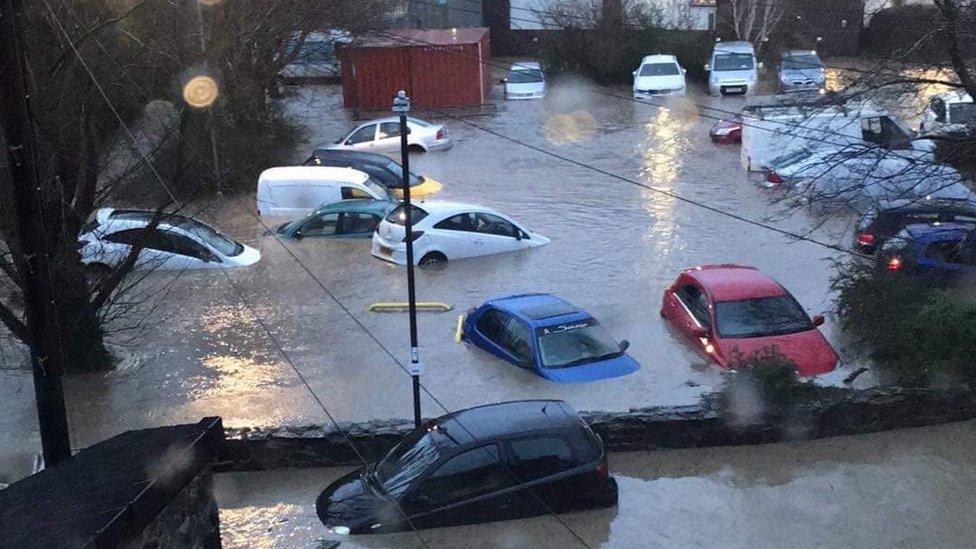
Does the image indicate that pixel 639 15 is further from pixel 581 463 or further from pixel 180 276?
pixel 581 463

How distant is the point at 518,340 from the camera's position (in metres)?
13.6

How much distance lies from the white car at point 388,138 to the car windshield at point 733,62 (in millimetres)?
12712

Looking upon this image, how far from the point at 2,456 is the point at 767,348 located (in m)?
9.02

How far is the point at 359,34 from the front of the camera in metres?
35.3

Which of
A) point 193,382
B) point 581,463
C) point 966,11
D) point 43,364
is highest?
point 966,11

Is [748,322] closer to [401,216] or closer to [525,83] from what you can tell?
[401,216]

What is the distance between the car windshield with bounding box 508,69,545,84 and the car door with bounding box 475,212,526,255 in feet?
62.0

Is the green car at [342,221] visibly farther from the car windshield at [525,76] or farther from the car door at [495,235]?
the car windshield at [525,76]

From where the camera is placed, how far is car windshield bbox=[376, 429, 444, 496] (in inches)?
338

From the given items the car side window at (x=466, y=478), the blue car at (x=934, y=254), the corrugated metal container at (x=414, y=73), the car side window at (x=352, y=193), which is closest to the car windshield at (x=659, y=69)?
the corrugated metal container at (x=414, y=73)

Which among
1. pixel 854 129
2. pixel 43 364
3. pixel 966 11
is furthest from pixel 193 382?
pixel 854 129

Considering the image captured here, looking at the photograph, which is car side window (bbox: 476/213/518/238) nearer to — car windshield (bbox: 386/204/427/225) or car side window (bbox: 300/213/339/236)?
car windshield (bbox: 386/204/427/225)

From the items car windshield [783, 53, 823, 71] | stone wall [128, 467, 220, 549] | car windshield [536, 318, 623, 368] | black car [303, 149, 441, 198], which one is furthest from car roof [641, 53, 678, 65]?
stone wall [128, 467, 220, 549]

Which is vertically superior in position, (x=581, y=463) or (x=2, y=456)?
(x=581, y=463)
